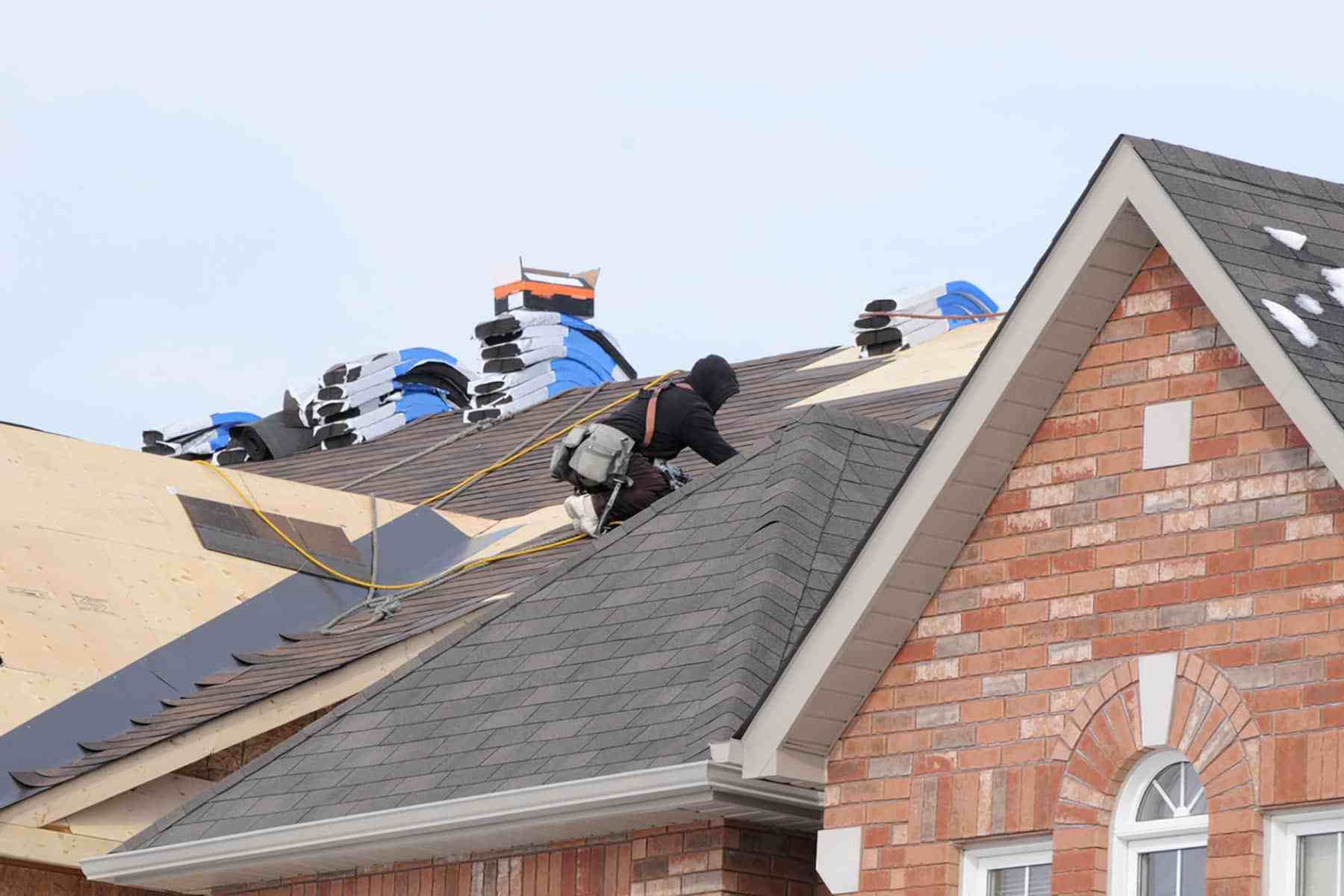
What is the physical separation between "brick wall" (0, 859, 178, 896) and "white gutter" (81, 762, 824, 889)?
159 centimetres

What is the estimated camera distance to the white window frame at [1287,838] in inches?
405

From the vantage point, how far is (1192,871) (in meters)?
10.7

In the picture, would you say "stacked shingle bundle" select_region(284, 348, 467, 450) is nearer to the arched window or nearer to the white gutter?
the white gutter

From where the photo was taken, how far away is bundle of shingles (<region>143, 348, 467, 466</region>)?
27000mm

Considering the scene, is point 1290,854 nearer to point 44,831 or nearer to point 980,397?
point 980,397

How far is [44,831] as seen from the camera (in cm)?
1628

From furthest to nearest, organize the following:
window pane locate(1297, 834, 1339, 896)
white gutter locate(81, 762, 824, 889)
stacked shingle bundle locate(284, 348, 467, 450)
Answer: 1. stacked shingle bundle locate(284, 348, 467, 450)
2. white gutter locate(81, 762, 824, 889)
3. window pane locate(1297, 834, 1339, 896)

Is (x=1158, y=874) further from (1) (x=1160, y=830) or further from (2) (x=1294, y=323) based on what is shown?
(2) (x=1294, y=323)

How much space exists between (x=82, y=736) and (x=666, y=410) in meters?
4.26

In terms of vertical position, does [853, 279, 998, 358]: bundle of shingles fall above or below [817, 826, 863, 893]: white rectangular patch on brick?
above

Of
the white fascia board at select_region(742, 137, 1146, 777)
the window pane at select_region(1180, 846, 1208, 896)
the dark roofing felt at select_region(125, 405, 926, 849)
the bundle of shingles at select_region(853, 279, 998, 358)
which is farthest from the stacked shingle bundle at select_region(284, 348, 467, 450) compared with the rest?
the window pane at select_region(1180, 846, 1208, 896)

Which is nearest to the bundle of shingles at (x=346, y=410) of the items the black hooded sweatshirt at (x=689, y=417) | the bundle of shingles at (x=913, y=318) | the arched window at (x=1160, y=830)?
the bundle of shingles at (x=913, y=318)

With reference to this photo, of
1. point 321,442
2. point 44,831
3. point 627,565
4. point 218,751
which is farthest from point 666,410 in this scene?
point 321,442

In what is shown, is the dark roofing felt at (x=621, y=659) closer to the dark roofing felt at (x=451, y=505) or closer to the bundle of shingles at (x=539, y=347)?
the dark roofing felt at (x=451, y=505)
